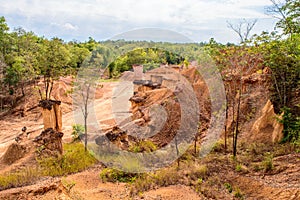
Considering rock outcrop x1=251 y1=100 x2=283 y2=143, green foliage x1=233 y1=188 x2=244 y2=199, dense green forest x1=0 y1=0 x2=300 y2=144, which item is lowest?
green foliage x1=233 y1=188 x2=244 y2=199

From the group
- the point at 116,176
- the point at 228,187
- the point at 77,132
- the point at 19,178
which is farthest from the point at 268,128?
→ the point at 77,132

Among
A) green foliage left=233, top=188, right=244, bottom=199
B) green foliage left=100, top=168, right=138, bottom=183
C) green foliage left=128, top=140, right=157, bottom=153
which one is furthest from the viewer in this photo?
green foliage left=128, top=140, right=157, bottom=153

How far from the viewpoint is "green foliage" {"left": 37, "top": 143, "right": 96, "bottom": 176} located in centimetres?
770

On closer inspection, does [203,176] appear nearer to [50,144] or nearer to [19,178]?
[19,178]

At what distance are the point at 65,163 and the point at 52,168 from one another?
1.26 ft

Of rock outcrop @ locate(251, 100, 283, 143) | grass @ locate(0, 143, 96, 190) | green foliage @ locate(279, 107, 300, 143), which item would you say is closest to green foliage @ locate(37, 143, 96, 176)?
grass @ locate(0, 143, 96, 190)

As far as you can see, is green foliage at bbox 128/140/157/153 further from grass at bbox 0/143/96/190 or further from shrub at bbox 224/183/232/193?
shrub at bbox 224/183/232/193

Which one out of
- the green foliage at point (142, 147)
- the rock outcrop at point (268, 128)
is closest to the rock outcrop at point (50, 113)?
the green foliage at point (142, 147)

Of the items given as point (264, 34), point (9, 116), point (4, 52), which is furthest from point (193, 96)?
point (4, 52)

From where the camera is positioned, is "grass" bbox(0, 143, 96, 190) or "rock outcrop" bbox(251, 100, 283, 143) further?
"rock outcrop" bbox(251, 100, 283, 143)

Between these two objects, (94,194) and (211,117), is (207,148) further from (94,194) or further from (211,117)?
(94,194)

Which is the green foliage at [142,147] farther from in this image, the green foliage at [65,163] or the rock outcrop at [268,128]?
the rock outcrop at [268,128]

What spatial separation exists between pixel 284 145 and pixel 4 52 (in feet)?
71.1

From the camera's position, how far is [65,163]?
8.05 metres
